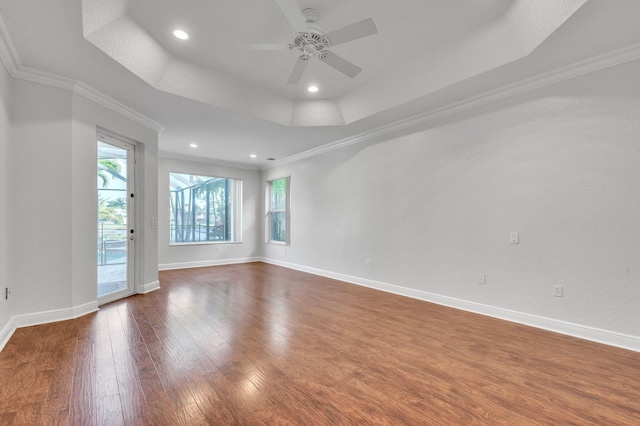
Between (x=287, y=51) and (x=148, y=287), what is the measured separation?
3.96m

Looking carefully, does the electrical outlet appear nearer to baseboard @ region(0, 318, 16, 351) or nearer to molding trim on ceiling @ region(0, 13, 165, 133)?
baseboard @ region(0, 318, 16, 351)

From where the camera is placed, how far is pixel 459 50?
305cm

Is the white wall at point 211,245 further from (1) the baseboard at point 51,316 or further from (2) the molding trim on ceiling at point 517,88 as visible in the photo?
(2) the molding trim on ceiling at point 517,88

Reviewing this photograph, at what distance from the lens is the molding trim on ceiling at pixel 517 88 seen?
2639 mm

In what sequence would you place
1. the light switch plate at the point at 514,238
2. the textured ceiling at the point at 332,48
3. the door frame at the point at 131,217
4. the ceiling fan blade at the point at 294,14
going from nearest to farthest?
the ceiling fan blade at the point at 294,14 < the textured ceiling at the point at 332,48 < the light switch plate at the point at 514,238 < the door frame at the point at 131,217

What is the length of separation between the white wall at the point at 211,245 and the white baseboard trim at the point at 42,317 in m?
3.14

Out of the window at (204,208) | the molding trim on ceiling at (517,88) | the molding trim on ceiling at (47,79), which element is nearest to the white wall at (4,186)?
the molding trim on ceiling at (47,79)

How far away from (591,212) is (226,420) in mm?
3585

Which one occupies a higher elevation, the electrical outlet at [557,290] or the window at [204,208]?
the window at [204,208]

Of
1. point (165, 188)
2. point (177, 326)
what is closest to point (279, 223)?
point (165, 188)

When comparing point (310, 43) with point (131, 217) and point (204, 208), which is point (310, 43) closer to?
point (131, 217)

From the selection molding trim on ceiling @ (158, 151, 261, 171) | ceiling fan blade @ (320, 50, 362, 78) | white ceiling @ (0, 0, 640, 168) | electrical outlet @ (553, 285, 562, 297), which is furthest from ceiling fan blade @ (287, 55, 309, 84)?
molding trim on ceiling @ (158, 151, 261, 171)

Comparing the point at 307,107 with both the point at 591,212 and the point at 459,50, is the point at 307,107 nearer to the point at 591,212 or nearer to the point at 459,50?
the point at 459,50

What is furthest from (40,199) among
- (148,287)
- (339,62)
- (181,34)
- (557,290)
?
(557,290)
